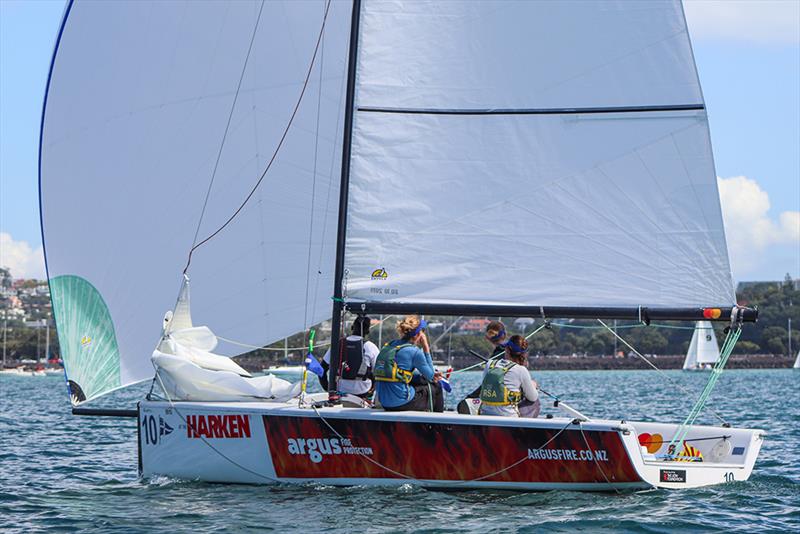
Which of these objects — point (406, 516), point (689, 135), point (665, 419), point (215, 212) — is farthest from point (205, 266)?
point (665, 419)

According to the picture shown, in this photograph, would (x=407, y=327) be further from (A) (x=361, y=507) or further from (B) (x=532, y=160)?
(B) (x=532, y=160)

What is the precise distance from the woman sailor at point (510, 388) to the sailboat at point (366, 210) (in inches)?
15.5

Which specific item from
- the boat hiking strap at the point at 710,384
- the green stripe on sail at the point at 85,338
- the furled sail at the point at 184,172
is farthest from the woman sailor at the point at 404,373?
the green stripe on sail at the point at 85,338

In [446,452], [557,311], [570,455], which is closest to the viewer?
[570,455]

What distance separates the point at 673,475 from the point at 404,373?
2464 mm

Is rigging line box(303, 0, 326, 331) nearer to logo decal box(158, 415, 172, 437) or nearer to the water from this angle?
logo decal box(158, 415, 172, 437)

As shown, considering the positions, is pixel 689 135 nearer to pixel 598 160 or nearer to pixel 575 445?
pixel 598 160

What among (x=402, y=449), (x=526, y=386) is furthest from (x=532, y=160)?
(x=402, y=449)

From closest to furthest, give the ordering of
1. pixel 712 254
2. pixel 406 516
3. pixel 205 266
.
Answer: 1. pixel 406 516
2. pixel 712 254
3. pixel 205 266

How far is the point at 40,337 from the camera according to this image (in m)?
100

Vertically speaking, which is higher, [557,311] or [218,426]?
[557,311]

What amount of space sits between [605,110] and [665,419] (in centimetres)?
1075

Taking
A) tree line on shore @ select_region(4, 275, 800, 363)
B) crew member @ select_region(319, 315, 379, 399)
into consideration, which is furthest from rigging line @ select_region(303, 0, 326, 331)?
tree line on shore @ select_region(4, 275, 800, 363)

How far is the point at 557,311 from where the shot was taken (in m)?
10.1
